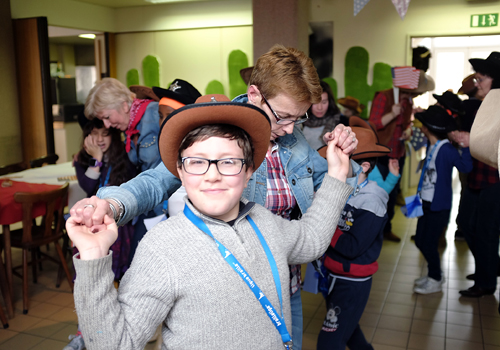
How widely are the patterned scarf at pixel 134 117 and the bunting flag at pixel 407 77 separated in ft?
10.6

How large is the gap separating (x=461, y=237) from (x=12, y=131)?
271 inches

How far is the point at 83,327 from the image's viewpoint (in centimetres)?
93

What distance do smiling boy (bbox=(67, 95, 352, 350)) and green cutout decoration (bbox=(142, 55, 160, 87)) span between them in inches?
312

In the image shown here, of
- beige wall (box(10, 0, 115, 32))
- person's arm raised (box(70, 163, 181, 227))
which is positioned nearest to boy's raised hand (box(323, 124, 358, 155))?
person's arm raised (box(70, 163, 181, 227))

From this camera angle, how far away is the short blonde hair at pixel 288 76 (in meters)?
1.58

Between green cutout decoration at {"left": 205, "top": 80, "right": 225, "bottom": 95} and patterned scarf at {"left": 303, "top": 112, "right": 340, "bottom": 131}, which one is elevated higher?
green cutout decoration at {"left": 205, "top": 80, "right": 225, "bottom": 95}

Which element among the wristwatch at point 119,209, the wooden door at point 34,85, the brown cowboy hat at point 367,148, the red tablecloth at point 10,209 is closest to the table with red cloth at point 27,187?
the red tablecloth at point 10,209

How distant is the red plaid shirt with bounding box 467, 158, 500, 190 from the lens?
12.6 ft

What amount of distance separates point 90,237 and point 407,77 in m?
4.98

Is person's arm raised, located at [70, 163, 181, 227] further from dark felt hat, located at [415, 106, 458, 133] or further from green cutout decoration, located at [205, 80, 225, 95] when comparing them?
green cutout decoration, located at [205, 80, 225, 95]

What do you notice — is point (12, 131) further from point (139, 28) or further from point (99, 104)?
point (99, 104)

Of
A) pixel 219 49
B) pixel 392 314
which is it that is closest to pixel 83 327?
pixel 392 314

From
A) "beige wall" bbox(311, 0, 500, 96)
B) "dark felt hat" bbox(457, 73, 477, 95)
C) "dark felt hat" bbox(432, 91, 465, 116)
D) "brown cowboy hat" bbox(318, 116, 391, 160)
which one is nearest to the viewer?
"brown cowboy hat" bbox(318, 116, 391, 160)

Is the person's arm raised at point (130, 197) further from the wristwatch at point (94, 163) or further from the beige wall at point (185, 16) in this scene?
the beige wall at point (185, 16)
